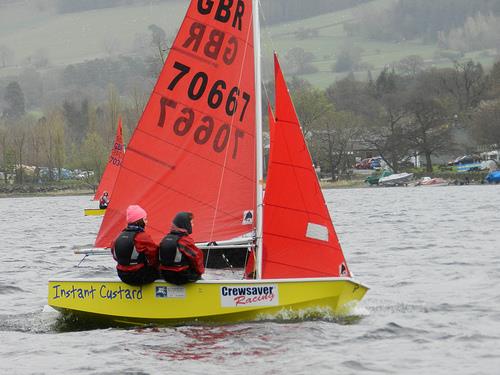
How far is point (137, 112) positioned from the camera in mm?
120875

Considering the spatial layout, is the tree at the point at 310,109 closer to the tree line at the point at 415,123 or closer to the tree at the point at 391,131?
the tree line at the point at 415,123

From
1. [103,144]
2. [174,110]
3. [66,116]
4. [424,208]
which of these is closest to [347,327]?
[174,110]

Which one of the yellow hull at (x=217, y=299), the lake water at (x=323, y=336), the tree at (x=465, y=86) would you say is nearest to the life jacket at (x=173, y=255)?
the yellow hull at (x=217, y=299)

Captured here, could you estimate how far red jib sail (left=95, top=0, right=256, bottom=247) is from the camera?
15.7m

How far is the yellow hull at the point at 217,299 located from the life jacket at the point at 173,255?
0.35m

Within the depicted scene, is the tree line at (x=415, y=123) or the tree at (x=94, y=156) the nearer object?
the tree line at (x=415, y=123)

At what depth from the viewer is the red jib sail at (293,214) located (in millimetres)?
14977

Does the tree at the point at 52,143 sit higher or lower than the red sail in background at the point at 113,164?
higher

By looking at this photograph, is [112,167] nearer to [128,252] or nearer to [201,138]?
[201,138]

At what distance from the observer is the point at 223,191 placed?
15.9m

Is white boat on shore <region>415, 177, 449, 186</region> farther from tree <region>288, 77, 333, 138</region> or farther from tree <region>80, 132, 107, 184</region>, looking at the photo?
tree <region>80, 132, 107, 184</region>

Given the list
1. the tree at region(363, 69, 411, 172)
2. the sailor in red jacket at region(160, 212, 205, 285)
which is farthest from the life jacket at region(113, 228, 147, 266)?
the tree at region(363, 69, 411, 172)

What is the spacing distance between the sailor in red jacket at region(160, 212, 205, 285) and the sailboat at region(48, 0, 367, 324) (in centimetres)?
22

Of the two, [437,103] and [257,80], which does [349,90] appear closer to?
[437,103]
